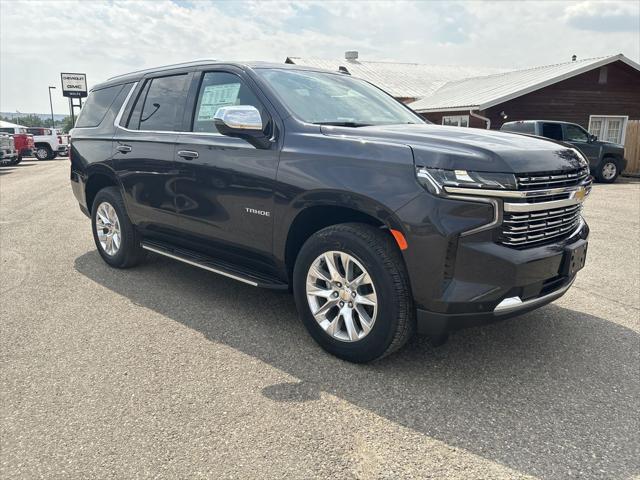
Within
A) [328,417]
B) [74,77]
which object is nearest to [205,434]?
[328,417]

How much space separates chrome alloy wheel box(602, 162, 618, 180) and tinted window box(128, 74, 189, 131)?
15.1 m

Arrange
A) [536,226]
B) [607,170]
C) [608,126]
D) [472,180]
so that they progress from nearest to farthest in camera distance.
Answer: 1. [472,180]
2. [536,226]
3. [607,170]
4. [608,126]

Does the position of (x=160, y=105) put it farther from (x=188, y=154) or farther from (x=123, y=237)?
(x=123, y=237)

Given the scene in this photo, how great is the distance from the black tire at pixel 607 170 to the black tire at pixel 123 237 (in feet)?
48.9

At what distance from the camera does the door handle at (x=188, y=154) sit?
162 inches

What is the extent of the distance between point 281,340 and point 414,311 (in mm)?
1111

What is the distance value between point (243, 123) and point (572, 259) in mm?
2234

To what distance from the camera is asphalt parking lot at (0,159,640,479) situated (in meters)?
2.40

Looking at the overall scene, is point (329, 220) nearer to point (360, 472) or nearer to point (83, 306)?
point (360, 472)

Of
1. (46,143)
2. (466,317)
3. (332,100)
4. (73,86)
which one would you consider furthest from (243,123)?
(73,86)

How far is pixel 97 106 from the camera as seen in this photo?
5.59m

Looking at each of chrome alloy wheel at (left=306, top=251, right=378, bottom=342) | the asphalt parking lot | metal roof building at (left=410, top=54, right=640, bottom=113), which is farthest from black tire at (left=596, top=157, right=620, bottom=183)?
chrome alloy wheel at (left=306, top=251, right=378, bottom=342)

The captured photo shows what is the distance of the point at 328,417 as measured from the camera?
2.75 meters

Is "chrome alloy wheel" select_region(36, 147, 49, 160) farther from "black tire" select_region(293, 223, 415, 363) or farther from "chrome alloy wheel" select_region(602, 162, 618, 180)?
"black tire" select_region(293, 223, 415, 363)
